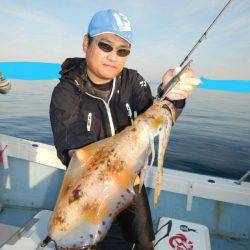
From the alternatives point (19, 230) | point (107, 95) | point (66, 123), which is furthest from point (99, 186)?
point (19, 230)

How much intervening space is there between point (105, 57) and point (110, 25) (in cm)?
36

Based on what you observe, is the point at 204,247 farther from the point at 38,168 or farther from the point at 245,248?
the point at 38,168

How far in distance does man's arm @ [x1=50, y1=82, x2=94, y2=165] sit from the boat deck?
6.05ft

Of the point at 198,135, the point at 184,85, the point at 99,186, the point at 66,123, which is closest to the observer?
the point at 99,186

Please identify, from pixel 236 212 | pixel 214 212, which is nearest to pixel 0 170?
pixel 214 212

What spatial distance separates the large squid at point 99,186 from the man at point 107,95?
2.03 ft

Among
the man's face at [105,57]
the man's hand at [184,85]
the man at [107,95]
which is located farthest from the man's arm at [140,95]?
the man's hand at [184,85]

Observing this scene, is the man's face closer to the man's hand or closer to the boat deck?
the man's hand

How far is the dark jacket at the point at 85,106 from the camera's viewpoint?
246 centimetres

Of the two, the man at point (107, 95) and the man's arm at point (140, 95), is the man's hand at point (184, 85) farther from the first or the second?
the man's arm at point (140, 95)

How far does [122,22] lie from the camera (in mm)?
3109

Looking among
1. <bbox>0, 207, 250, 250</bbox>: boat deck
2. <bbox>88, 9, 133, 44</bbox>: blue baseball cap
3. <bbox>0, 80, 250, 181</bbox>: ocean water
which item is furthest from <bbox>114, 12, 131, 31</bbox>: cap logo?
<bbox>0, 80, 250, 181</bbox>: ocean water

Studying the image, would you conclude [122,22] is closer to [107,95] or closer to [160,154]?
[107,95]

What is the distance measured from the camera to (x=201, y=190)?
17.3ft
